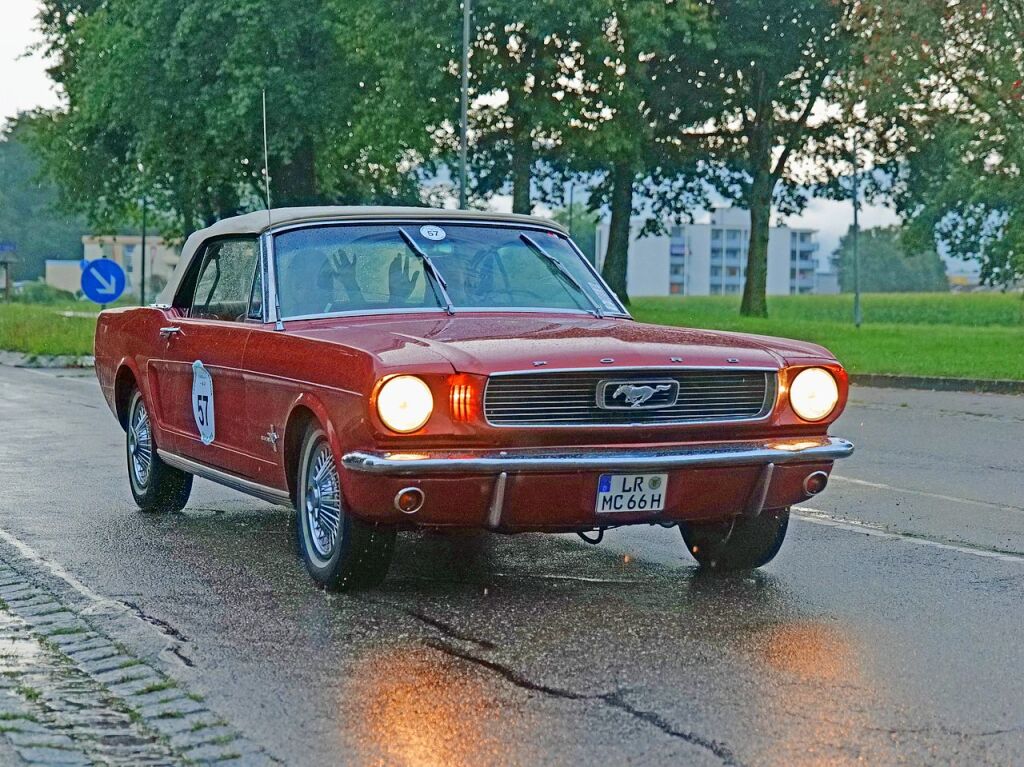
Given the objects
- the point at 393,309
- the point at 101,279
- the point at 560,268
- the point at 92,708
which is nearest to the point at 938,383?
the point at 101,279

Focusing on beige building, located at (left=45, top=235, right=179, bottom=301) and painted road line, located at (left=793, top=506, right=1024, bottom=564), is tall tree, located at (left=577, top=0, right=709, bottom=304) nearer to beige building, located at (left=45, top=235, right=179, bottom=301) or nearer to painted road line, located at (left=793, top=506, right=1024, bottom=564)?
painted road line, located at (left=793, top=506, right=1024, bottom=564)

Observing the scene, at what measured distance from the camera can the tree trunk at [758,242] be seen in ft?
166

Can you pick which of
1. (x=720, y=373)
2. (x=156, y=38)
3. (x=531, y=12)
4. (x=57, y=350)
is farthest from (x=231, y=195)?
(x=720, y=373)

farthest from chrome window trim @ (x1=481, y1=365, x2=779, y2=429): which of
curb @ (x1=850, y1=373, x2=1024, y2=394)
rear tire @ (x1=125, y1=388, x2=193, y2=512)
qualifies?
curb @ (x1=850, y1=373, x2=1024, y2=394)

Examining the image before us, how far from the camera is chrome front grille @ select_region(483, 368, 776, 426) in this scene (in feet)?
20.9

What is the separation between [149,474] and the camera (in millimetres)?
9414

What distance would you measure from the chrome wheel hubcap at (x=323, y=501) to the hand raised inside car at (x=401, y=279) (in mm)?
1057

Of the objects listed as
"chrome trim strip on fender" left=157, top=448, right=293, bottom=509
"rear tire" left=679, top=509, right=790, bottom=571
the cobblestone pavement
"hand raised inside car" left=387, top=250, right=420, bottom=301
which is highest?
"hand raised inside car" left=387, top=250, right=420, bottom=301

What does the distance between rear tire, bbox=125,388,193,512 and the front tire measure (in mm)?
2377

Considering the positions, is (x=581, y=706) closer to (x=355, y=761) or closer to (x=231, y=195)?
(x=355, y=761)

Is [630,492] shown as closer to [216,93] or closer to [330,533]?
[330,533]

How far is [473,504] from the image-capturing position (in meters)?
6.33

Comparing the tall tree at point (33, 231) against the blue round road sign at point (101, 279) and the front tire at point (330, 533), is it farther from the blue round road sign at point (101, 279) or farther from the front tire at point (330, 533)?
the front tire at point (330, 533)

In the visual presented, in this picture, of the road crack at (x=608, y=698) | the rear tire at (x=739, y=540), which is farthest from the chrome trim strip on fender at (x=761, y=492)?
the road crack at (x=608, y=698)
